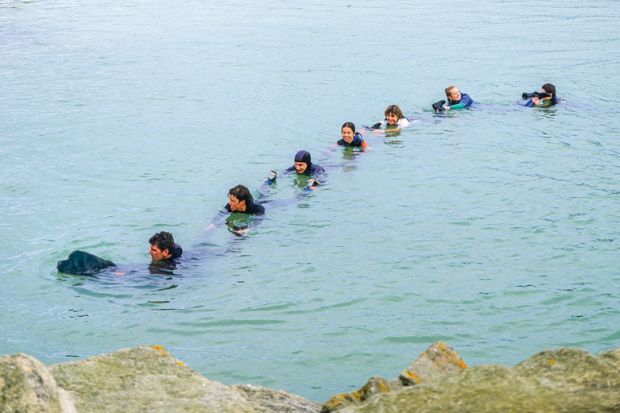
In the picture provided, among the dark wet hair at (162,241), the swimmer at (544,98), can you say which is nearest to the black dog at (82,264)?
the dark wet hair at (162,241)

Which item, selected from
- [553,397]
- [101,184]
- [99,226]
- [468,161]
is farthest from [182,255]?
[553,397]

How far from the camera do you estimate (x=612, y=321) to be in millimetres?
10797

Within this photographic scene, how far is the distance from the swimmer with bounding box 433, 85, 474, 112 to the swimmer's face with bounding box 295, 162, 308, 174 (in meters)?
6.47

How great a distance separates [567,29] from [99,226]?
23.2 m

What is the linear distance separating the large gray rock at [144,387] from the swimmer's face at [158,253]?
21.5 feet

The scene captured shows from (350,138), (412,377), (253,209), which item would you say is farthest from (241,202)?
(412,377)

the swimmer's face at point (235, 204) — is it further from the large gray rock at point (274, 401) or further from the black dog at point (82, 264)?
the large gray rock at point (274, 401)

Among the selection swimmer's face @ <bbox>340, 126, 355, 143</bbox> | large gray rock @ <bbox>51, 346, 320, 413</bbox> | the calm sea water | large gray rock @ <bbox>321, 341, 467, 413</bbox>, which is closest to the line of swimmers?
swimmer's face @ <bbox>340, 126, 355, 143</bbox>

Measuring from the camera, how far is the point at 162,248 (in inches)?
491

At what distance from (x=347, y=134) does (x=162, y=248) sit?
712 centimetres

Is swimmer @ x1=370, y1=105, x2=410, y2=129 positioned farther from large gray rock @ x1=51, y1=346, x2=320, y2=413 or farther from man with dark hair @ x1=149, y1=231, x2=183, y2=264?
large gray rock @ x1=51, y1=346, x2=320, y2=413

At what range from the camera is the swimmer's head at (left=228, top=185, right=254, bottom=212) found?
14172 mm

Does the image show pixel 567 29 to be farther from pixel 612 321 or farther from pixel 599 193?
pixel 612 321

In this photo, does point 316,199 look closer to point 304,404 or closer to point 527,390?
A: point 304,404
